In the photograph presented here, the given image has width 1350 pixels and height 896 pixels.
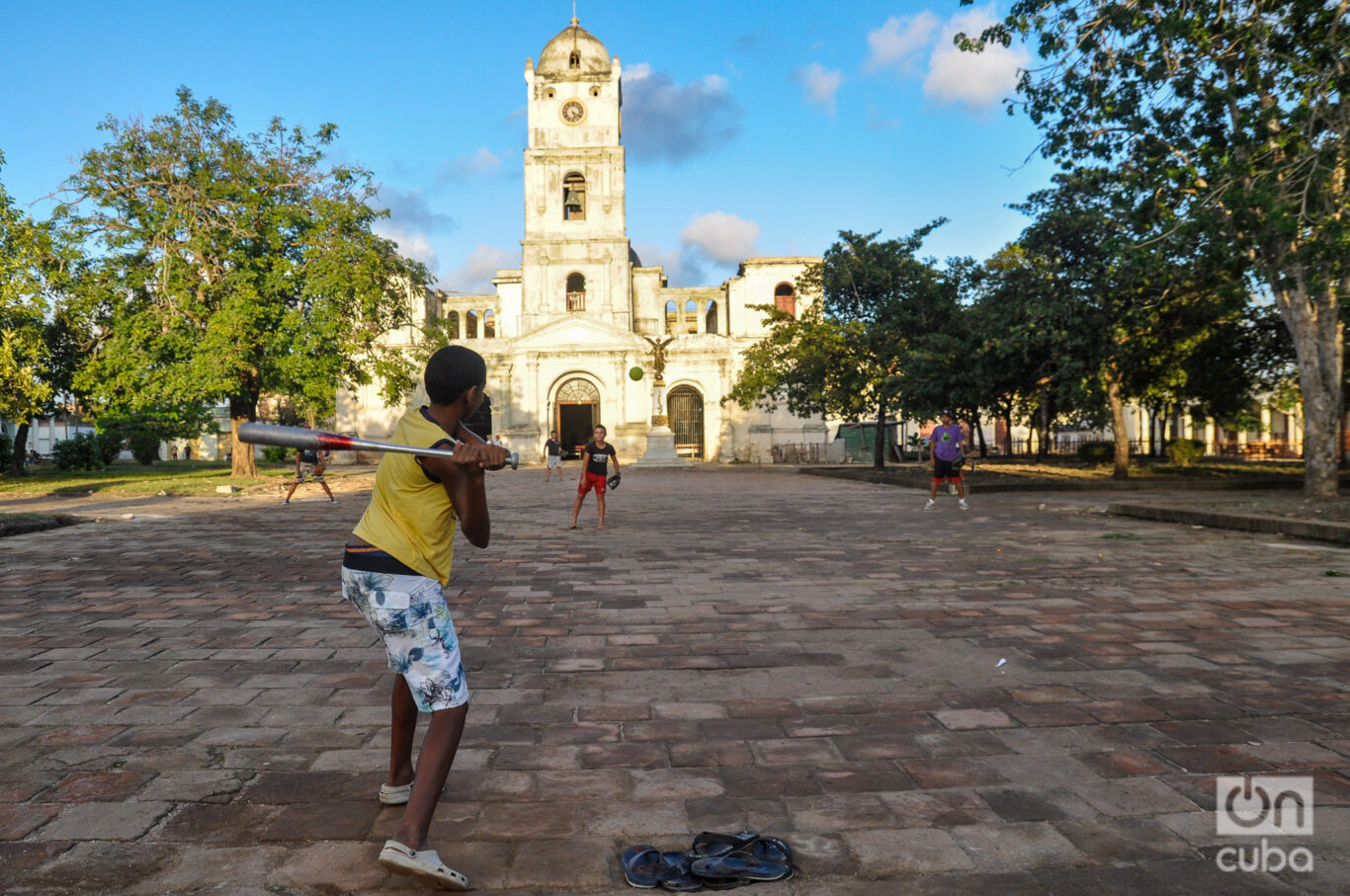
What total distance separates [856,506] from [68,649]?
41.1 feet

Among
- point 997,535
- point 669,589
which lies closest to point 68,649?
point 669,589

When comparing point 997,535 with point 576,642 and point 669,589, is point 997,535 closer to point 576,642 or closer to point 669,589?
point 669,589

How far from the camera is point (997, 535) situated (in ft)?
35.9

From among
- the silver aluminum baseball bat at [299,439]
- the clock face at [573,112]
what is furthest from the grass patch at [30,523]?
the clock face at [573,112]

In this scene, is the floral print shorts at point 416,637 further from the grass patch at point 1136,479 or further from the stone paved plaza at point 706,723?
the grass patch at point 1136,479

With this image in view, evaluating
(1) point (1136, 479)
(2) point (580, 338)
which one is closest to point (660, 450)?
(2) point (580, 338)

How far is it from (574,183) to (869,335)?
24.9 metres

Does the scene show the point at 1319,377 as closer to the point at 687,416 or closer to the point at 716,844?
the point at 716,844

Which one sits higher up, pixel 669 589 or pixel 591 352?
pixel 591 352

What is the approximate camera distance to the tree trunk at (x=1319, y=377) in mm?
13453

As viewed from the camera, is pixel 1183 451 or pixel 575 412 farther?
pixel 575 412

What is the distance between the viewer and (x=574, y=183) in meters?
44.2

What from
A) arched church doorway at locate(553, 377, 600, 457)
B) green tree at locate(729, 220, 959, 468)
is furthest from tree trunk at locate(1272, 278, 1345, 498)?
arched church doorway at locate(553, 377, 600, 457)

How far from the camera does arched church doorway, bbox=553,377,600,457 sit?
43.7 meters
